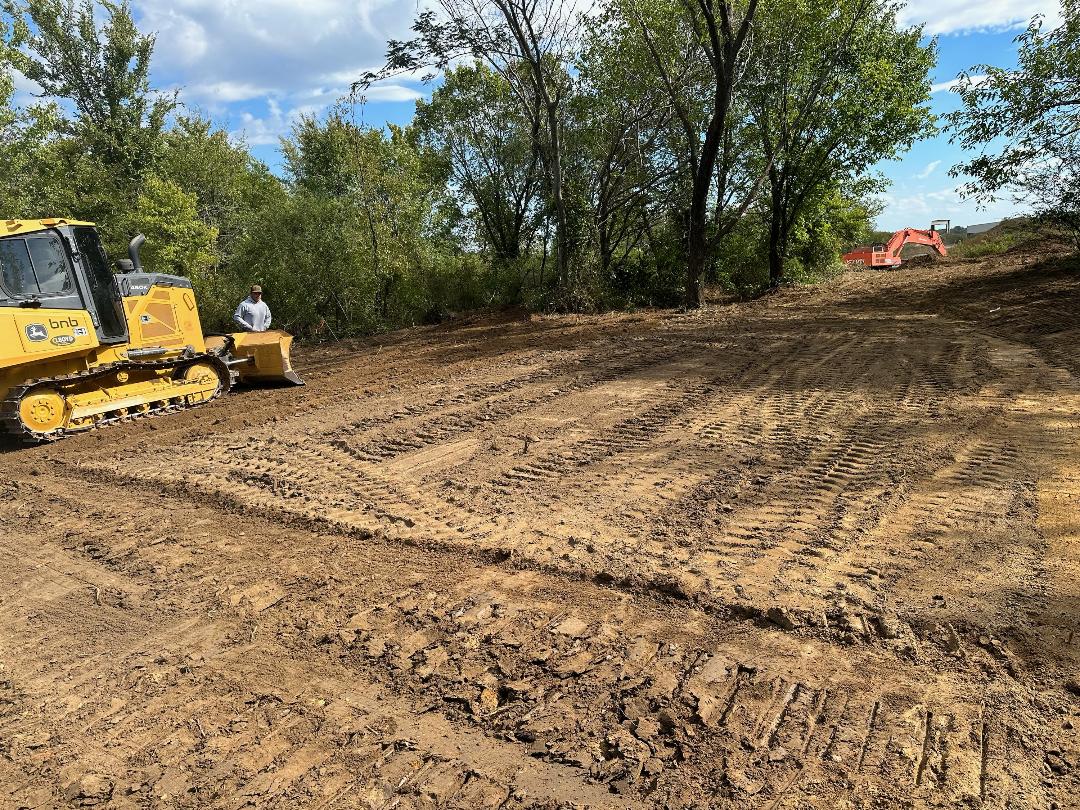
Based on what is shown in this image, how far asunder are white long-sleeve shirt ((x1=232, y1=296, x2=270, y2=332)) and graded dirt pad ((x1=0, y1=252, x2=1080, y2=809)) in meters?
3.99

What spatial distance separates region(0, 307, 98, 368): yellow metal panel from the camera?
7.35m

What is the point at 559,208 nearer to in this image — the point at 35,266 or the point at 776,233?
the point at 776,233

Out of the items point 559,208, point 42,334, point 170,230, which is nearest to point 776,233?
point 559,208

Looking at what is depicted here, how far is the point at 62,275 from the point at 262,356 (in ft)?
9.71

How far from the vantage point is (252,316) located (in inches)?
438

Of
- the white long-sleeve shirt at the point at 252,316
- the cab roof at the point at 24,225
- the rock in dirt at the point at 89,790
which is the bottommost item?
the rock in dirt at the point at 89,790

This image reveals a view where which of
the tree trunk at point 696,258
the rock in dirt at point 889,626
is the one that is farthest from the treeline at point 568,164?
the rock in dirt at point 889,626

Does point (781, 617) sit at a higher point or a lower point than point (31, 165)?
lower

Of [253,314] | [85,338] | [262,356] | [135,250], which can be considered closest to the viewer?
[85,338]

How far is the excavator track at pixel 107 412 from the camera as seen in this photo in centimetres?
764

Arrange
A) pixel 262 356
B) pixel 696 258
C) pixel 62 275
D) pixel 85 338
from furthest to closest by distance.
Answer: pixel 696 258, pixel 262 356, pixel 85 338, pixel 62 275

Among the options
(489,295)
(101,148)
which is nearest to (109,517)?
(489,295)

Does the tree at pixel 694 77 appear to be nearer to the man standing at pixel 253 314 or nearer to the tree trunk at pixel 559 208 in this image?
the tree trunk at pixel 559 208

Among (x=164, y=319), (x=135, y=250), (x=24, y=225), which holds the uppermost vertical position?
(x=24, y=225)
